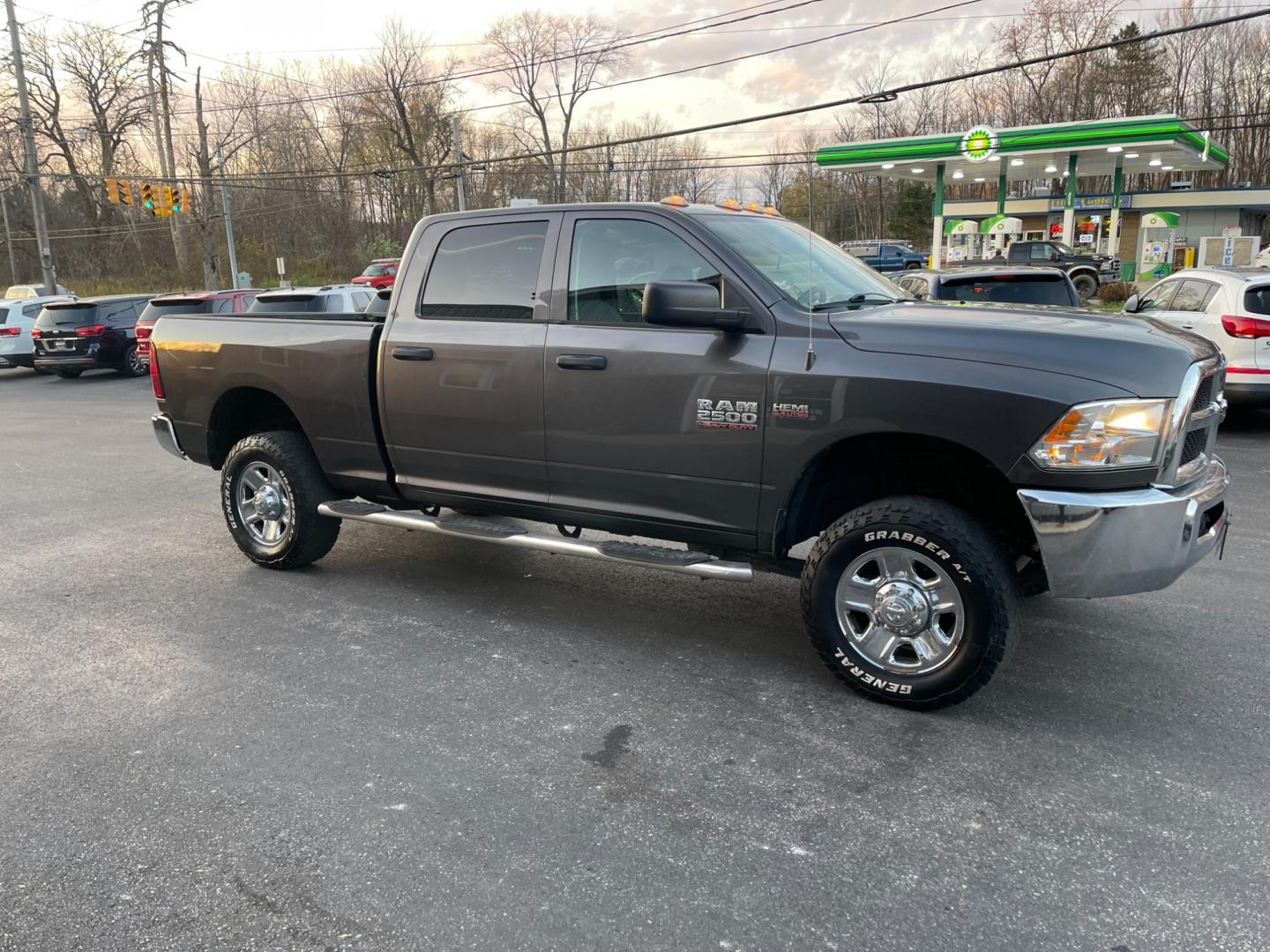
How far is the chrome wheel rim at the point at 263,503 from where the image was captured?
5.48 meters

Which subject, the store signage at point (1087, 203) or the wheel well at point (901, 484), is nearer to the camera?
the wheel well at point (901, 484)

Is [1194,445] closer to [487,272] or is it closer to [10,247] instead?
[487,272]

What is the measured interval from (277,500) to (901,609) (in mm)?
3732

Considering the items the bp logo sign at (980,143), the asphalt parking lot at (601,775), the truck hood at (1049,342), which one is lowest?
the asphalt parking lot at (601,775)

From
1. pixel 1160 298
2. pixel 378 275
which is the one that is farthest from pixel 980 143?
pixel 1160 298

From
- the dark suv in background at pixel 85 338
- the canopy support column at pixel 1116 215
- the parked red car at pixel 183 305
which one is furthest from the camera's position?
the canopy support column at pixel 1116 215

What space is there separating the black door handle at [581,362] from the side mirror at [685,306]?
0.46 meters

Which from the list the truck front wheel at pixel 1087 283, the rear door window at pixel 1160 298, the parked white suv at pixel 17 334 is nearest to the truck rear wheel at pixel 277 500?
the rear door window at pixel 1160 298

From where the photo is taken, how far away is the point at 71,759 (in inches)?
135

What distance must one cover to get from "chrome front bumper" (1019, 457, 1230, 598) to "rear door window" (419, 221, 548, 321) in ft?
8.16

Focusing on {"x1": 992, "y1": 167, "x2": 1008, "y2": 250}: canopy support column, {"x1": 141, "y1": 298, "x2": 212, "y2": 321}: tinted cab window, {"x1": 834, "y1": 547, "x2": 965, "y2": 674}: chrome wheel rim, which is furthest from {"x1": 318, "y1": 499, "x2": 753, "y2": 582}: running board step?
{"x1": 992, "y1": 167, "x2": 1008, "y2": 250}: canopy support column

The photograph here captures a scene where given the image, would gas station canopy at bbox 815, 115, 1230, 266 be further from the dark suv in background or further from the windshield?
the windshield

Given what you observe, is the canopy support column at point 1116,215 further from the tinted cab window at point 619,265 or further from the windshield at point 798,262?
the tinted cab window at point 619,265

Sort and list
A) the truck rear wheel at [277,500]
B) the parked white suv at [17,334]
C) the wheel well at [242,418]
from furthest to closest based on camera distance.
A: 1. the parked white suv at [17,334]
2. the wheel well at [242,418]
3. the truck rear wheel at [277,500]
